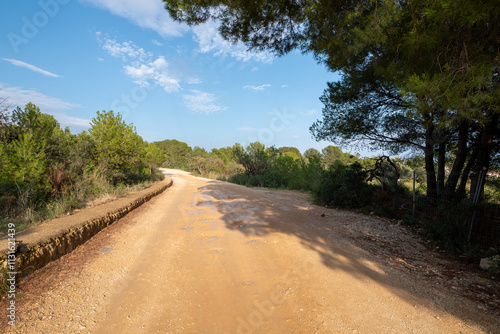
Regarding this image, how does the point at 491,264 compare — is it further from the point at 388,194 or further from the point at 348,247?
the point at 388,194

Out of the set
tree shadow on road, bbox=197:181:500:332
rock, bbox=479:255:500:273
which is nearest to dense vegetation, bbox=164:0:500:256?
rock, bbox=479:255:500:273

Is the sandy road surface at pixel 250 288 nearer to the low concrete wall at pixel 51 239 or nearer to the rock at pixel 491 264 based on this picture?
the low concrete wall at pixel 51 239

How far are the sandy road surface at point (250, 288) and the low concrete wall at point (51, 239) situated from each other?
5.7 inches

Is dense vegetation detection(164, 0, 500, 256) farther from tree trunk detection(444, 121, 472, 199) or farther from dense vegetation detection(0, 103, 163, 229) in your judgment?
dense vegetation detection(0, 103, 163, 229)

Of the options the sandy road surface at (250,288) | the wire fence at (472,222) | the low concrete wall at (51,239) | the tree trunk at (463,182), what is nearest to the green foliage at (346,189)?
the tree trunk at (463,182)

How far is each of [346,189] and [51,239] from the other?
25.8 feet

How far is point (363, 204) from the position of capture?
7988mm

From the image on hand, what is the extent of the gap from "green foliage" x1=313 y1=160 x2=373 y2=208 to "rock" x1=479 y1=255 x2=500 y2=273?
4.22 metres

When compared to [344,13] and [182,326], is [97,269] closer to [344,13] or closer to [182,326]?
[182,326]

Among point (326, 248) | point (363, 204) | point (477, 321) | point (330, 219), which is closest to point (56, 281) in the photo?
point (326, 248)

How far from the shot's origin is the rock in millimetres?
3561

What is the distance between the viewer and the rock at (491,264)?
140 inches

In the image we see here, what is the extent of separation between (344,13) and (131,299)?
625 centimetres

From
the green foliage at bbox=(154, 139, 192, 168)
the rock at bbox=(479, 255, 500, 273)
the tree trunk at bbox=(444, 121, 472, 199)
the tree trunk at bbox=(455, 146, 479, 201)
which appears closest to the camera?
the rock at bbox=(479, 255, 500, 273)
